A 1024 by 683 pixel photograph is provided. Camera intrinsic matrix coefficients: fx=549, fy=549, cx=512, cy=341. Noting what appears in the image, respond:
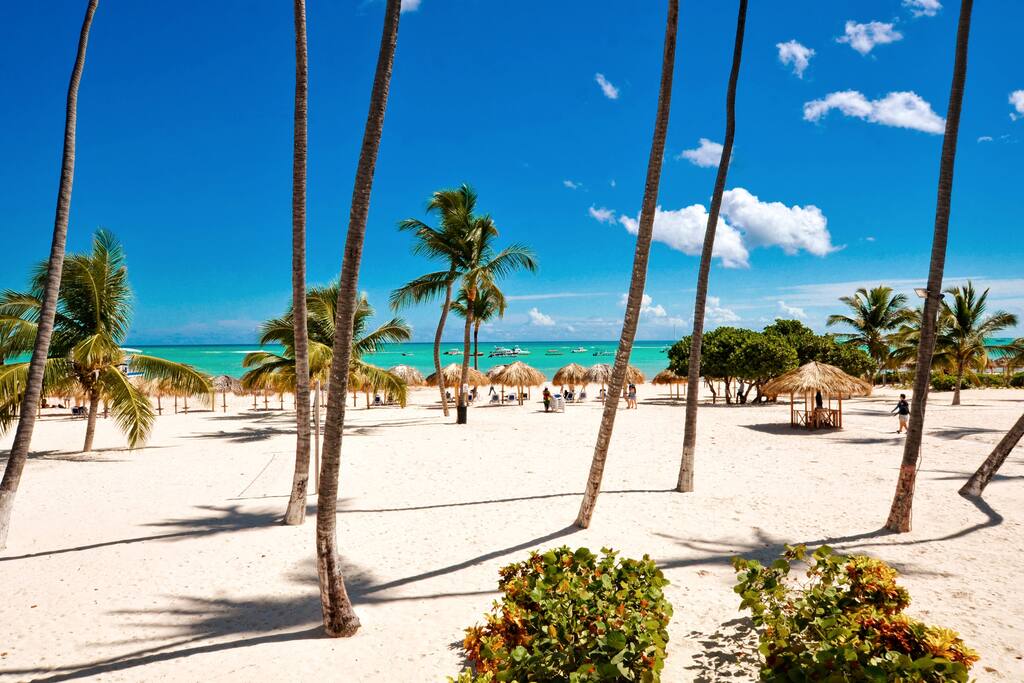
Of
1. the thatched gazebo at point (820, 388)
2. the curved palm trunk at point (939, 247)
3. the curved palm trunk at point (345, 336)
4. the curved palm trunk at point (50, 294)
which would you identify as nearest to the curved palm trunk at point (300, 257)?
the curved palm trunk at point (345, 336)

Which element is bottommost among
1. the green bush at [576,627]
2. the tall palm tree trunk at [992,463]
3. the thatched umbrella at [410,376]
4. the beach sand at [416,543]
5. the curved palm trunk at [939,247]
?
the beach sand at [416,543]

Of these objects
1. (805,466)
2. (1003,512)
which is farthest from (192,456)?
(1003,512)

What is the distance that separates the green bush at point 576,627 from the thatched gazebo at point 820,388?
1421 cm

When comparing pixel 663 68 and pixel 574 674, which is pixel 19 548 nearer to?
pixel 574 674

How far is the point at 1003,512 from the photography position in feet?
25.6

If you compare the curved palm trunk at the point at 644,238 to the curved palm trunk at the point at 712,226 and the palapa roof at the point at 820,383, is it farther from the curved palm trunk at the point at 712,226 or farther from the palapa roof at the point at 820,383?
the palapa roof at the point at 820,383

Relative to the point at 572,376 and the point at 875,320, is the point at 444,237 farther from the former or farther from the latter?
the point at 875,320

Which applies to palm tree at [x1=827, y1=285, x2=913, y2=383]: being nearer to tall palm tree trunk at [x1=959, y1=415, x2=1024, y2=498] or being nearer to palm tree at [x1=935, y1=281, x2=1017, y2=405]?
palm tree at [x1=935, y1=281, x2=1017, y2=405]

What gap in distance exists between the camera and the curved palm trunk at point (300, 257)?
682 cm

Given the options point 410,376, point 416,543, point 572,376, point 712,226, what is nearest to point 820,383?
point 712,226

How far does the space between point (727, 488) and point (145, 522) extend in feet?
29.7

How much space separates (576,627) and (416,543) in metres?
3.64

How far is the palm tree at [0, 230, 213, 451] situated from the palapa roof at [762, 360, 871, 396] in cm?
1647

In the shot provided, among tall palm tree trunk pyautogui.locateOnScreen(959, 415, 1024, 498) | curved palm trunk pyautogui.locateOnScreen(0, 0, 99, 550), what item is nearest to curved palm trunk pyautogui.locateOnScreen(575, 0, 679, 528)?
tall palm tree trunk pyautogui.locateOnScreen(959, 415, 1024, 498)
